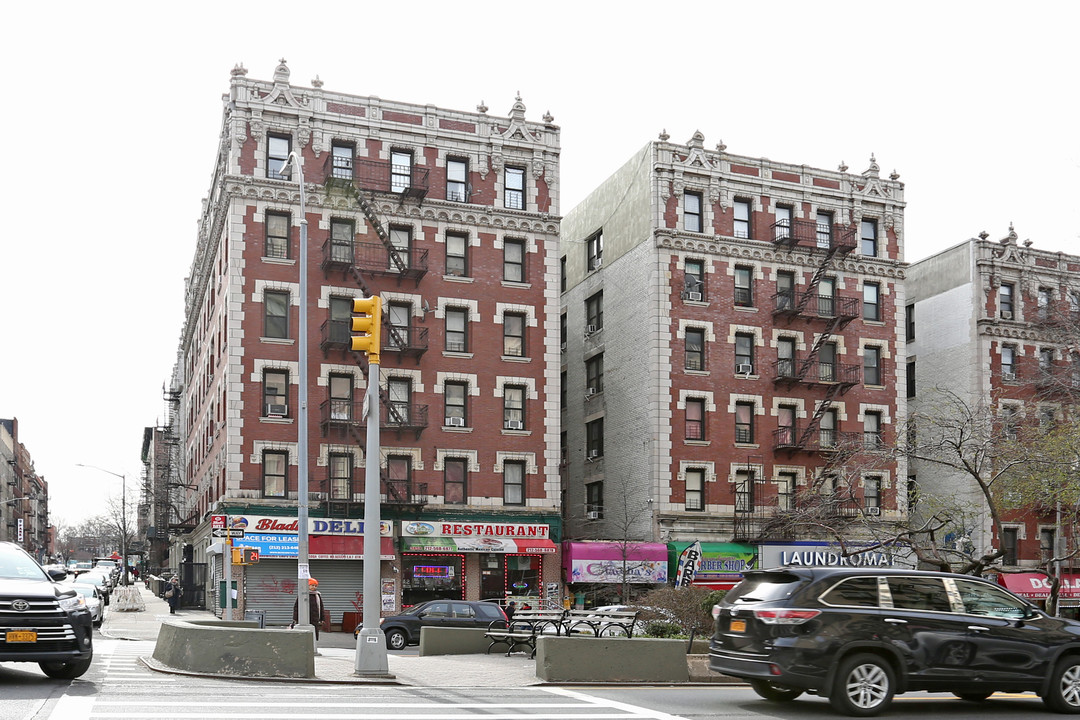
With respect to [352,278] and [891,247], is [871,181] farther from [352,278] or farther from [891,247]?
[352,278]

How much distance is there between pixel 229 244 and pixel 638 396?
17520 mm

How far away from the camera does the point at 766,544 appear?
155 ft

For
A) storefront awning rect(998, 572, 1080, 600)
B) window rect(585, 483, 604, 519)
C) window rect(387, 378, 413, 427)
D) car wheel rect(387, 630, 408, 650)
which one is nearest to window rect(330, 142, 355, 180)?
window rect(387, 378, 413, 427)

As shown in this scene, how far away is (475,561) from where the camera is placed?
44.4 meters

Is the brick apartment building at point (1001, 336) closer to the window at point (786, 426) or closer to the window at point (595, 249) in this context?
the window at point (786, 426)

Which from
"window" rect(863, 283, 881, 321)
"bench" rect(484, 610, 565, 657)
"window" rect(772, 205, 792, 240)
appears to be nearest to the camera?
"bench" rect(484, 610, 565, 657)

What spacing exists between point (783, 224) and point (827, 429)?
9018 mm

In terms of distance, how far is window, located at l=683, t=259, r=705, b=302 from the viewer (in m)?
48.4

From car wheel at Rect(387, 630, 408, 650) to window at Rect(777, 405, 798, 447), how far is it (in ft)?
73.7

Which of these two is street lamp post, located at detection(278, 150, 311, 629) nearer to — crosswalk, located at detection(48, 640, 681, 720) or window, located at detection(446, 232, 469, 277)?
crosswalk, located at detection(48, 640, 681, 720)

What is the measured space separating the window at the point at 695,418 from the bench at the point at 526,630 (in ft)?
78.4

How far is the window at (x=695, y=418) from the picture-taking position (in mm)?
47906

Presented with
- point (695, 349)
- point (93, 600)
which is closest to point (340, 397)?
point (93, 600)

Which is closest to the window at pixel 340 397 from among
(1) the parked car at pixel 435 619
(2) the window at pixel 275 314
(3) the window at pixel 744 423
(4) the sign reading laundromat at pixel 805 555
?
(2) the window at pixel 275 314
